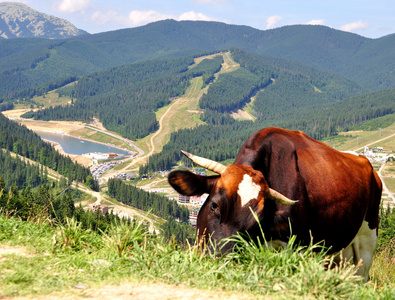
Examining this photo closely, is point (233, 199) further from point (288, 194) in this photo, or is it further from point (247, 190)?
point (288, 194)

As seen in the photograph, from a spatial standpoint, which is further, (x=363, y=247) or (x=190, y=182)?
(x=363, y=247)

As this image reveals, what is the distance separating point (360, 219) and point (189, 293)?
6.43 metres

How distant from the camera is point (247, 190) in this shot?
733cm

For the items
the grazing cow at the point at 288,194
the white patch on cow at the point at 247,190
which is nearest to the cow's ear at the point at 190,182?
the grazing cow at the point at 288,194

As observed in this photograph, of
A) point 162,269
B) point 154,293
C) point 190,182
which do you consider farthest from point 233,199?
point 154,293

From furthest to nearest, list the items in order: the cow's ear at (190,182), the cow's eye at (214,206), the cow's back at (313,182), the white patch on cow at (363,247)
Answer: the white patch on cow at (363,247), the cow's back at (313,182), the cow's ear at (190,182), the cow's eye at (214,206)

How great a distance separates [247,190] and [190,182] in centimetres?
120

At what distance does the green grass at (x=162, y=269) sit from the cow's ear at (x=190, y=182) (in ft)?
3.59

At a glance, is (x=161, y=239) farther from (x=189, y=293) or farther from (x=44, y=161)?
(x=44, y=161)

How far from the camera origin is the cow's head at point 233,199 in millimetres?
7324

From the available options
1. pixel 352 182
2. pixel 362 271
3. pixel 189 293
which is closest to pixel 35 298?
pixel 189 293

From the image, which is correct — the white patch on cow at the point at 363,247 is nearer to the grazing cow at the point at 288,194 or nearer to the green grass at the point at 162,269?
the grazing cow at the point at 288,194

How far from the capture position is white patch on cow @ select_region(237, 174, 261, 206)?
731cm

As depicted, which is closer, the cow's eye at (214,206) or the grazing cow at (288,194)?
the grazing cow at (288,194)
